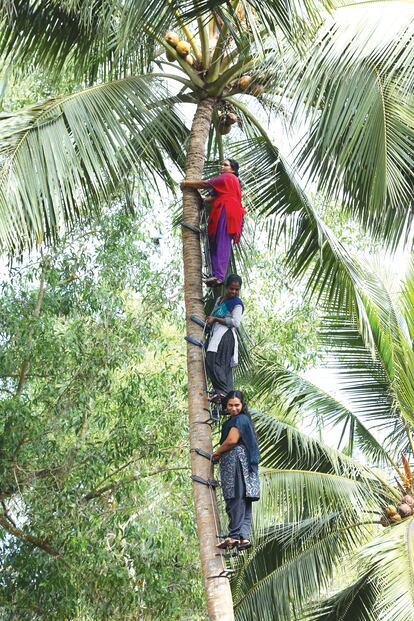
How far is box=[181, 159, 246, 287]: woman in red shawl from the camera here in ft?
27.0

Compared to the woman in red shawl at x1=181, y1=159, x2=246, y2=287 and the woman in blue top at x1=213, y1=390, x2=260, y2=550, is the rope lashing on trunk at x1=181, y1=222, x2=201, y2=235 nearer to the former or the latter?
the woman in red shawl at x1=181, y1=159, x2=246, y2=287

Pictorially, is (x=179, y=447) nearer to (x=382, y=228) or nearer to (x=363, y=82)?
(x=382, y=228)

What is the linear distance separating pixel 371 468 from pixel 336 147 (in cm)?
393

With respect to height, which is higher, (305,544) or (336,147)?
(336,147)

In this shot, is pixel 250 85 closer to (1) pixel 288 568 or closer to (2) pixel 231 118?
(2) pixel 231 118

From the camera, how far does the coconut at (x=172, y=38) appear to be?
857 centimetres

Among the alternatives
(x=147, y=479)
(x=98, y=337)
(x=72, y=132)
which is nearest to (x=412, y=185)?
(x=72, y=132)

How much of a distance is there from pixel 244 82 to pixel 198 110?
0.46 metres

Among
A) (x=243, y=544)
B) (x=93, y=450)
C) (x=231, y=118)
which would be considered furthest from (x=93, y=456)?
(x=243, y=544)

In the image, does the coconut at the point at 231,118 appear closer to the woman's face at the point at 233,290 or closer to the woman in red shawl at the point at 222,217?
the woman in red shawl at the point at 222,217

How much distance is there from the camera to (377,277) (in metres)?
12.1

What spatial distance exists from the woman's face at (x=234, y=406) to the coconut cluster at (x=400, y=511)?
373 cm

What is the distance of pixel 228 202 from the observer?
823cm

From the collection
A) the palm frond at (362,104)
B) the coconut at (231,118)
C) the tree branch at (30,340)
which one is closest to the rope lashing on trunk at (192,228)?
the palm frond at (362,104)
